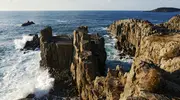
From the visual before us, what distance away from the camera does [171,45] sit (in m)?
33.2

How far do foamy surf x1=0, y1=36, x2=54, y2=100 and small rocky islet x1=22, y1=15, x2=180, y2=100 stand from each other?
69.0 inches

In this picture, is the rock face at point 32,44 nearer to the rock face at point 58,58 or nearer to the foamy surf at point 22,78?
the foamy surf at point 22,78

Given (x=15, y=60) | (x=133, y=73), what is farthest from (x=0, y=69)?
(x=133, y=73)

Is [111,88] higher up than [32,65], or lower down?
higher up

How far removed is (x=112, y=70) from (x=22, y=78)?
25.4m

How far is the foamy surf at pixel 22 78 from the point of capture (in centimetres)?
4356

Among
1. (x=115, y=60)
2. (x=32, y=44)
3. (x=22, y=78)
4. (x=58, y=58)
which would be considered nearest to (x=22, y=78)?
(x=22, y=78)

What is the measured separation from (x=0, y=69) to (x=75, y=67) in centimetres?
2239

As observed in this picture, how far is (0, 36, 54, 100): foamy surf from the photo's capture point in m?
43.6

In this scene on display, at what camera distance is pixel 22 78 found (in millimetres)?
51906

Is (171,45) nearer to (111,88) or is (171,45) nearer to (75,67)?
(111,88)

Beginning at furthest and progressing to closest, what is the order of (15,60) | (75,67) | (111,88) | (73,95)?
(15,60) < (75,67) < (73,95) < (111,88)

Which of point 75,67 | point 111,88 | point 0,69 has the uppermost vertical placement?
point 111,88

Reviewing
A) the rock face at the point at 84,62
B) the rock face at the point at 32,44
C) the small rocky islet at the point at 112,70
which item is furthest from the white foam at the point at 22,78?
the rock face at the point at 32,44
